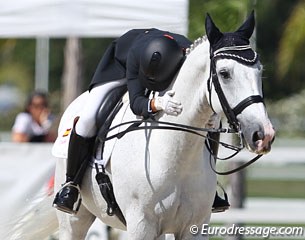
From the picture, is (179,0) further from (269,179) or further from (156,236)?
(269,179)

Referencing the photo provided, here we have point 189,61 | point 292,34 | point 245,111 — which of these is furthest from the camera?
point 292,34

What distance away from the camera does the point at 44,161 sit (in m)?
10.4

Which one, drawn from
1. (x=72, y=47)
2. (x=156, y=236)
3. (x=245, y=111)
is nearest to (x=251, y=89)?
(x=245, y=111)

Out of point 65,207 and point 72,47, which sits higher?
point 65,207

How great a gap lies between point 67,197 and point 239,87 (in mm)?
1910

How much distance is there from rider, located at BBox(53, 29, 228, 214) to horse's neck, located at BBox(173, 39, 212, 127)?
7cm

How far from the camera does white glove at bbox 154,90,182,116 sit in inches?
244

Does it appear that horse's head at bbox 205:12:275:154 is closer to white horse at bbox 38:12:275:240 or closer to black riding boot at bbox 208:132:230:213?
white horse at bbox 38:12:275:240

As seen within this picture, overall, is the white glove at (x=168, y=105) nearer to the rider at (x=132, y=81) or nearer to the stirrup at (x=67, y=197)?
the rider at (x=132, y=81)

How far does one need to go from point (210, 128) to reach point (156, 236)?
0.77m

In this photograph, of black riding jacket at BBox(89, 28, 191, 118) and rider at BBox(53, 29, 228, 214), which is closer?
rider at BBox(53, 29, 228, 214)

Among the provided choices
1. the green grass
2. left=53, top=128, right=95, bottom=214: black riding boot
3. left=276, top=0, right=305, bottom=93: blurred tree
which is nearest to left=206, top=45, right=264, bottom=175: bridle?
left=53, top=128, right=95, bottom=214: black riding boot

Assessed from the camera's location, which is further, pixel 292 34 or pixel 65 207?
pixel 292 34

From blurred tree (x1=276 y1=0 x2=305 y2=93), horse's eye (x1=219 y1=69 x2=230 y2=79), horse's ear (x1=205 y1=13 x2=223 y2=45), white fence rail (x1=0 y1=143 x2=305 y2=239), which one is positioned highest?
horse's ear (x1=205 y1=13 x2=223 y2=45)
